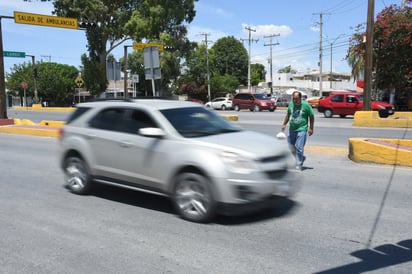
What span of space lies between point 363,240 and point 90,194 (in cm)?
453

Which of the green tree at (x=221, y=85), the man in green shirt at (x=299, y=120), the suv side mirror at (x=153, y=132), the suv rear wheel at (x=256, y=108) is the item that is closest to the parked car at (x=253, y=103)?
the suv rear wheel at (x=256, y=108)

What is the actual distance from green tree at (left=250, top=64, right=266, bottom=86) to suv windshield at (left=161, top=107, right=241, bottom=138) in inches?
3847

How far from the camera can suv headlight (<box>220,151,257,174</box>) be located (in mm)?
5266

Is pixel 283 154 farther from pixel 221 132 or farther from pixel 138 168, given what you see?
pixel 138 168

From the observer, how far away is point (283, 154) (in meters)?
5.70

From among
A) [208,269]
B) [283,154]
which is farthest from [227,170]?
[208,269]

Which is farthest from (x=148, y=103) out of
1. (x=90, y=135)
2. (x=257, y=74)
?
(x=257, y=74)

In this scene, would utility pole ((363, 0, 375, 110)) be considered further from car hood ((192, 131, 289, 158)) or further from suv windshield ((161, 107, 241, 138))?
car hood ((192, 131, 289, 158))

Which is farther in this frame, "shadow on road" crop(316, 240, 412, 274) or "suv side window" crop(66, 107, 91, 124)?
"suv side window" crop(66, 107, 91, 124)

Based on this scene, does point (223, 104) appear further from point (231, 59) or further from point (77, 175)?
point (231, 59)

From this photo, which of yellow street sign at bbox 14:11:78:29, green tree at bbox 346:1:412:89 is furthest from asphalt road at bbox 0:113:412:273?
green tree at bbox 346:1:412:89

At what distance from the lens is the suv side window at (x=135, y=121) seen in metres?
6.32

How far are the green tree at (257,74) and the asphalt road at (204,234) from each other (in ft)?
320

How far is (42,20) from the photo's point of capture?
2206cm
